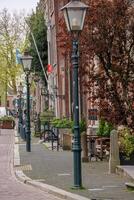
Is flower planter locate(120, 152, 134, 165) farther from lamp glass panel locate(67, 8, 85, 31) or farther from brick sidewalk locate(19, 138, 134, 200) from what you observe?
lamp glass panel locate(67, 8, 85, 31)

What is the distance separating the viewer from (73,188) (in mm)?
16672

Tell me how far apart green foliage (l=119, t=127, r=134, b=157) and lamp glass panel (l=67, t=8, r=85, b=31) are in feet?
17.1

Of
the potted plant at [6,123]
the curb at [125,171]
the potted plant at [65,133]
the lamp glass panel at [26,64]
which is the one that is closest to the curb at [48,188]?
the curb at [125,171]

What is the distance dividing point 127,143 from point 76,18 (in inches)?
217

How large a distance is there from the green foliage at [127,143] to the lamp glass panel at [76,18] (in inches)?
206

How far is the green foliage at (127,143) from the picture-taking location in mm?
20578

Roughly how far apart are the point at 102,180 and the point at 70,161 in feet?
23.8

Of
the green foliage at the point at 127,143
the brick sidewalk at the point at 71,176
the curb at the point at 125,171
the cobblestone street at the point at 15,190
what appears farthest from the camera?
the green foliage at the point at 127,143

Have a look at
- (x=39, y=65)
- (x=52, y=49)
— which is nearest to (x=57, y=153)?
(x=52, y=49)

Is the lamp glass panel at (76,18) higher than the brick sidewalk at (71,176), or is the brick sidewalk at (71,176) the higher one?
the lamp glass panel at (76,18)

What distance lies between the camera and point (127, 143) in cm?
2077

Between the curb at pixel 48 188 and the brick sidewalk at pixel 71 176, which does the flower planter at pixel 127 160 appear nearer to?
the brick sidewalk at pixel 71 176

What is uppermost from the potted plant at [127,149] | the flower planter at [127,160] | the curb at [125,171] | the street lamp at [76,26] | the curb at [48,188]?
the street lamp at [76,26]

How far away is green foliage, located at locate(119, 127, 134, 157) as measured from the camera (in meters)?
20.6
